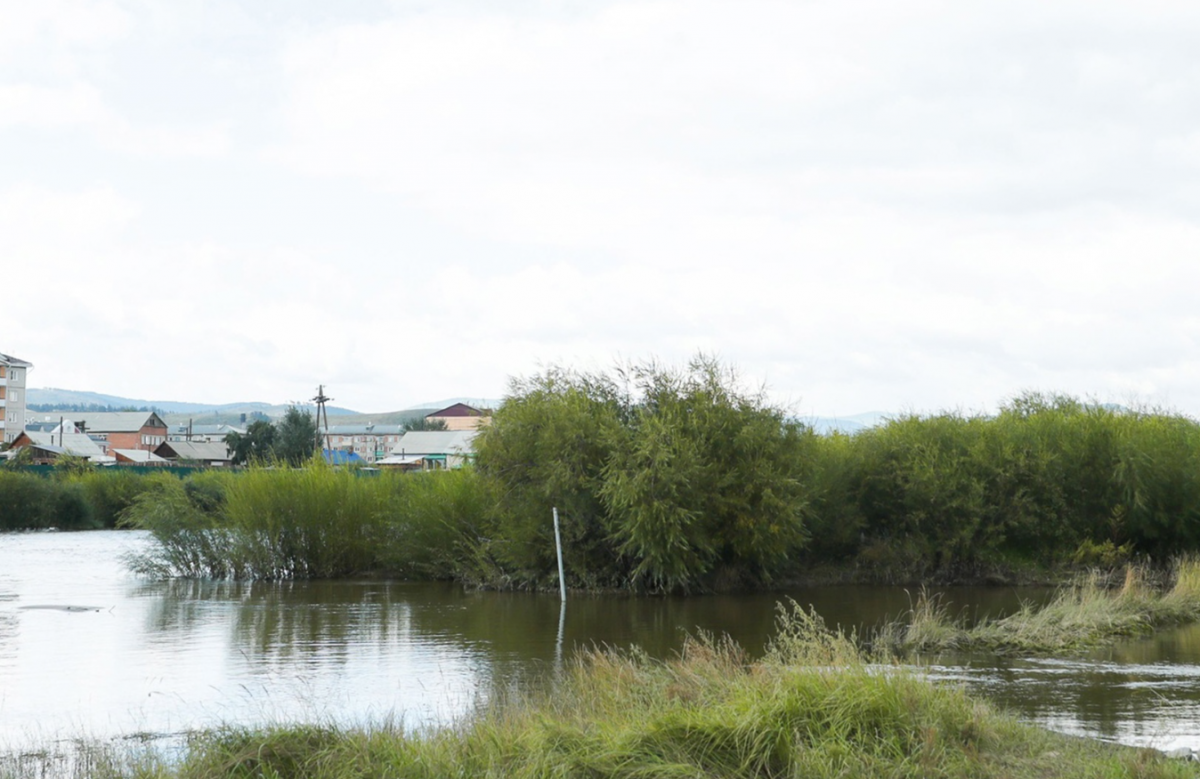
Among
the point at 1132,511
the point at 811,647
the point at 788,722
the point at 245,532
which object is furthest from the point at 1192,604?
the point at 245,532

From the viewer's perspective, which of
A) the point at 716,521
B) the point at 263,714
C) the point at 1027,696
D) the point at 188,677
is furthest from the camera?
the point at 716,521

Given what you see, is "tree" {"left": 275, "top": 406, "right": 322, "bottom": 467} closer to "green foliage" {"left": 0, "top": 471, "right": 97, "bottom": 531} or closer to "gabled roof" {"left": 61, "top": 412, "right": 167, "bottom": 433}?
"green foliage" {"left": 0, "top": 471, "right": 97, "bottom": 531}

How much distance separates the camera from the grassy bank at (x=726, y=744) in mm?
9039

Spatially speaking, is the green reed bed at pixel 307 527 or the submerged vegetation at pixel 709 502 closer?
the submerged vegetation at pixel 709 502

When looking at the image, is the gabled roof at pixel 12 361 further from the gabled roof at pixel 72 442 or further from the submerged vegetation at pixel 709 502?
the submerged vegetation at pixel 709 502

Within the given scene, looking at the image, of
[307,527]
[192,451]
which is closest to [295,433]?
[192,451]

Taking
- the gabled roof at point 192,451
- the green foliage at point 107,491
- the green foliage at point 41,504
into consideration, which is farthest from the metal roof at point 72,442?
the green foliage at point 41,504

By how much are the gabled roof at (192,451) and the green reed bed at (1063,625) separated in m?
117

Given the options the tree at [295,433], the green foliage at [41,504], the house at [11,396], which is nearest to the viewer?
the green foliage at [41,504]

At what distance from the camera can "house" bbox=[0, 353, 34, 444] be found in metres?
121

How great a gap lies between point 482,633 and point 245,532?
44.2 feet

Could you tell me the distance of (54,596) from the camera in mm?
29734

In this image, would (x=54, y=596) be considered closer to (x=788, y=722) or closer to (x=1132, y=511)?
(x=788, y=722)

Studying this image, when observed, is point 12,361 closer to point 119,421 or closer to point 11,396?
point 11,396
